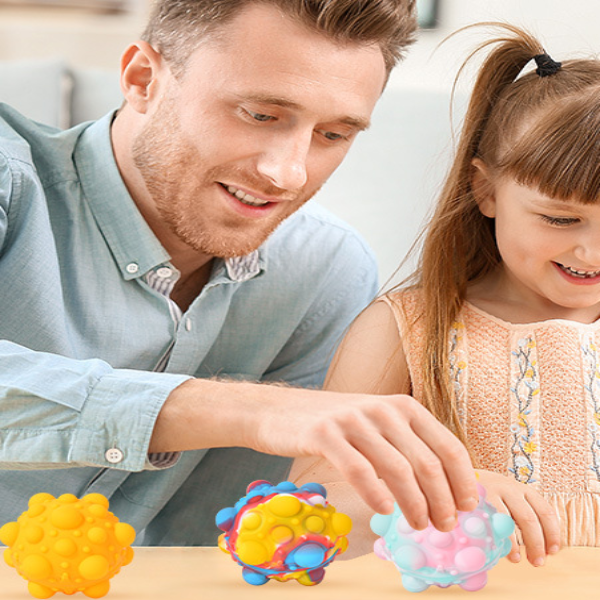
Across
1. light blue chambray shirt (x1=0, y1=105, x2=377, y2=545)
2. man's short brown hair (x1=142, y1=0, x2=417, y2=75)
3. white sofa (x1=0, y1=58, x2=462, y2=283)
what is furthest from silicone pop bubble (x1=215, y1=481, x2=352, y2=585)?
white sofa (x1=0, y1=58, x2=462, y2=283)

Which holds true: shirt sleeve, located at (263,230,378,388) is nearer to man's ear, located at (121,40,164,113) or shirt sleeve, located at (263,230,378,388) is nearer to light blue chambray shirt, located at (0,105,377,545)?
light blue chambray shirt, located at (0,105,377,545)

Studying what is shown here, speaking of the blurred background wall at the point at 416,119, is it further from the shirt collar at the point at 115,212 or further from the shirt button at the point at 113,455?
the shirt button at the point at 113,455

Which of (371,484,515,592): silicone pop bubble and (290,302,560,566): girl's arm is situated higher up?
(371,484,515,592): silicone pop bubble

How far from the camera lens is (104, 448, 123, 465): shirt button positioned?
29.2 inches

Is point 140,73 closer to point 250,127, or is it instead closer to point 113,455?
point 250,127

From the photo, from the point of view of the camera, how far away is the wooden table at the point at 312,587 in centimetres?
69

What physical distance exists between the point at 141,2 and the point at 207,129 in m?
1.67

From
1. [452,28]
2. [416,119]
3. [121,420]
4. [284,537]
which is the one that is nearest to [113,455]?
[121,420]

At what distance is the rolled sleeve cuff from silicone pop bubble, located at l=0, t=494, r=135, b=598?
0.05m

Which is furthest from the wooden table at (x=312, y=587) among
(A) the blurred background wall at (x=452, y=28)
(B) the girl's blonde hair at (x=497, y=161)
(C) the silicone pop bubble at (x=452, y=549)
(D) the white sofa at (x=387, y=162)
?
(A) the blurred background wall at (x=452, y=28)

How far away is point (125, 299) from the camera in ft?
3.89

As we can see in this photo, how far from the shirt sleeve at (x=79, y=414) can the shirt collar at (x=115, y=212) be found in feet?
1.36

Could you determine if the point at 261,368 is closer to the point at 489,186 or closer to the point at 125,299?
the point at 125,299

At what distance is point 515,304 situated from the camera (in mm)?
1159
